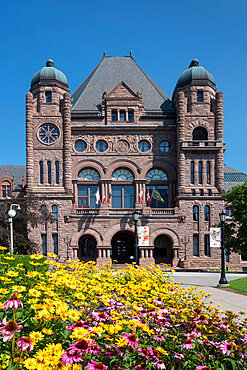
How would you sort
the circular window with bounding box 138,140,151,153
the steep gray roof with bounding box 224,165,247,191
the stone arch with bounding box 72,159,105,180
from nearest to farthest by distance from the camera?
the stone arch with bounding box 72,159,105,180 < the circular window with bounding box 138,140,151,153 < the steep gray roof with bounding box 224,165,247,191

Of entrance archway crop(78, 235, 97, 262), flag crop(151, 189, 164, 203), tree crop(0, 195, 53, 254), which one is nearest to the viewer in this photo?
tree crop(0, 195, 53, 254)

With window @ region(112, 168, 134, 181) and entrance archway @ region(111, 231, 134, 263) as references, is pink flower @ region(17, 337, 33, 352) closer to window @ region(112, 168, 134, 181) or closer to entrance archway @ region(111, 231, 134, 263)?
window @ region(112, 168, 134, 181)

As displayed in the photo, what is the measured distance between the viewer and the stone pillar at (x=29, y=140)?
3706 cm

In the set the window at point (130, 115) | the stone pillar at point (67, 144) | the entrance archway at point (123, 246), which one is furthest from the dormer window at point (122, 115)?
the entrance archway at point (123, 246)

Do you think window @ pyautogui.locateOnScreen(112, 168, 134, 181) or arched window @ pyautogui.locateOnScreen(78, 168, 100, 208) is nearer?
arched window @ pyautogui.locateOnScreen(78, 168, 100, 208)

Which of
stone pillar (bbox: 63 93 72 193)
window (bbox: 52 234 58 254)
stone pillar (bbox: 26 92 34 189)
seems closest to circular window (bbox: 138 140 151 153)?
stone pillar (bbox: 63 93 72 193)

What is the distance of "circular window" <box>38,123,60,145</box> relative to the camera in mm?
38031

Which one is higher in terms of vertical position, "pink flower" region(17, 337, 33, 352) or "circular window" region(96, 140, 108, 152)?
"circular window" region(96, 140, 108, 152)

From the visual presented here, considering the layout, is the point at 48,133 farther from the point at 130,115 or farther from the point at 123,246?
the point at 123,246

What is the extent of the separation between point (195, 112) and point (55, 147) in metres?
18.7

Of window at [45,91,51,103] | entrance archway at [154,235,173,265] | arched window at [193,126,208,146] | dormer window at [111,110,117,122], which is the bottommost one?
entrance archway at [154,235,173,265]

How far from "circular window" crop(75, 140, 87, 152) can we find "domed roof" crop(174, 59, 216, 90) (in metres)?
15.4

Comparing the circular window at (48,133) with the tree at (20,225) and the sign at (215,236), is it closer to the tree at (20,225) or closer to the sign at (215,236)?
the tree at (20,225)

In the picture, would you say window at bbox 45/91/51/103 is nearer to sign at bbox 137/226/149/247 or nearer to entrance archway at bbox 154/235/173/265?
sign at bbox 137/226/149/247
